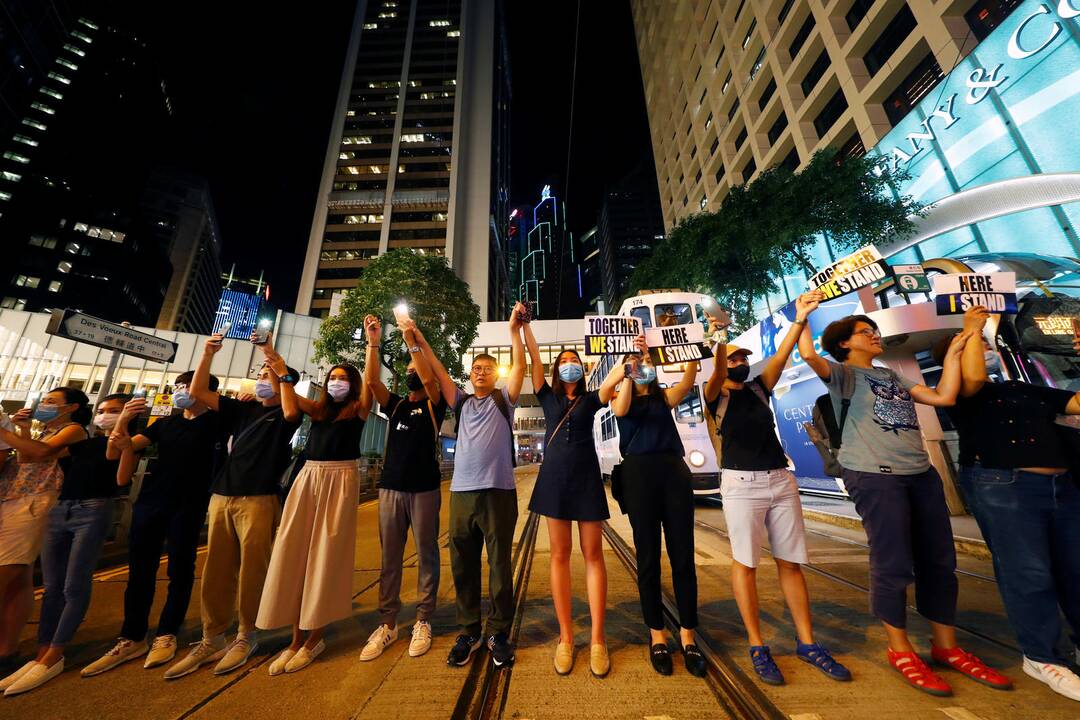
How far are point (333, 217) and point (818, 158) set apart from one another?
55283 mm

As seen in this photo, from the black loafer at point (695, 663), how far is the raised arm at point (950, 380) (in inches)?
89.4

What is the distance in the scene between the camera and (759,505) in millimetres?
2672

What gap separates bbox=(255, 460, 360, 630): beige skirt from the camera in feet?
8.79

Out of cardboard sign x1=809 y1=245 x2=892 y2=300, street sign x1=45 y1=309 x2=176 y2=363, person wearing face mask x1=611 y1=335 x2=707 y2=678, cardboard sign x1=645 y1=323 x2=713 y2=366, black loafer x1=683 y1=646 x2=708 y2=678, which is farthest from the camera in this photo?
street sign x1=45 y1=309 x2=176 y2=363

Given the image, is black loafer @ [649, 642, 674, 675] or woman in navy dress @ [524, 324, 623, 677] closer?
black loafer @ [649, 642, 674, 675]

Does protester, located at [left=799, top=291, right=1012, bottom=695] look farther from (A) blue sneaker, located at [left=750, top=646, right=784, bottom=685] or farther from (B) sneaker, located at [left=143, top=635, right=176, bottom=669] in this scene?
(B) sneaker, located at [left=143, top=635, right=176, bottom=669]

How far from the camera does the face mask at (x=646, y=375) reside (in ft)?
9.52

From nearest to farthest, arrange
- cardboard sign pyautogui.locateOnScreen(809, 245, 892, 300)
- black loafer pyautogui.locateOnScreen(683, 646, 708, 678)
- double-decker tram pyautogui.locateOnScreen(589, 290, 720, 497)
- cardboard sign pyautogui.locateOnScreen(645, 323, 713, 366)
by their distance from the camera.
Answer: black loafer pyautogui.locateOnScreen(683, 646, 708, 678) → cardboard sign pyautogui.locateOnScreen(645, 323, 713, 366) → cardboard sign pyautogui.locateOnScreen(809, 245, 892, 300) → double-decker tram pyautogui.locateOnScreen(589, 290, 720, 497)

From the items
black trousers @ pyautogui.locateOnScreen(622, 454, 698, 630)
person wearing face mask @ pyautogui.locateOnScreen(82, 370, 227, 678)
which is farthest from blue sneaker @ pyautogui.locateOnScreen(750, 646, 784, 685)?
person wearing face mask @ pyautogui.locateOnScreen(82, 370, 227, 678)

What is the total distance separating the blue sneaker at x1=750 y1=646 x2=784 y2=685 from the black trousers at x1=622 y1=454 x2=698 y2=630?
366mm

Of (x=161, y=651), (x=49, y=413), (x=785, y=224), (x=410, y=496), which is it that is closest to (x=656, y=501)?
(x=410, y=496)

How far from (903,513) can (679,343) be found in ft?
5.68

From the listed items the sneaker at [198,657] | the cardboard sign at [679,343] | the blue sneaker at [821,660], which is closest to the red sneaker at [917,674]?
the blue sneaker at [821,660]

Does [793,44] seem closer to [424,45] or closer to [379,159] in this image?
[379,159]
